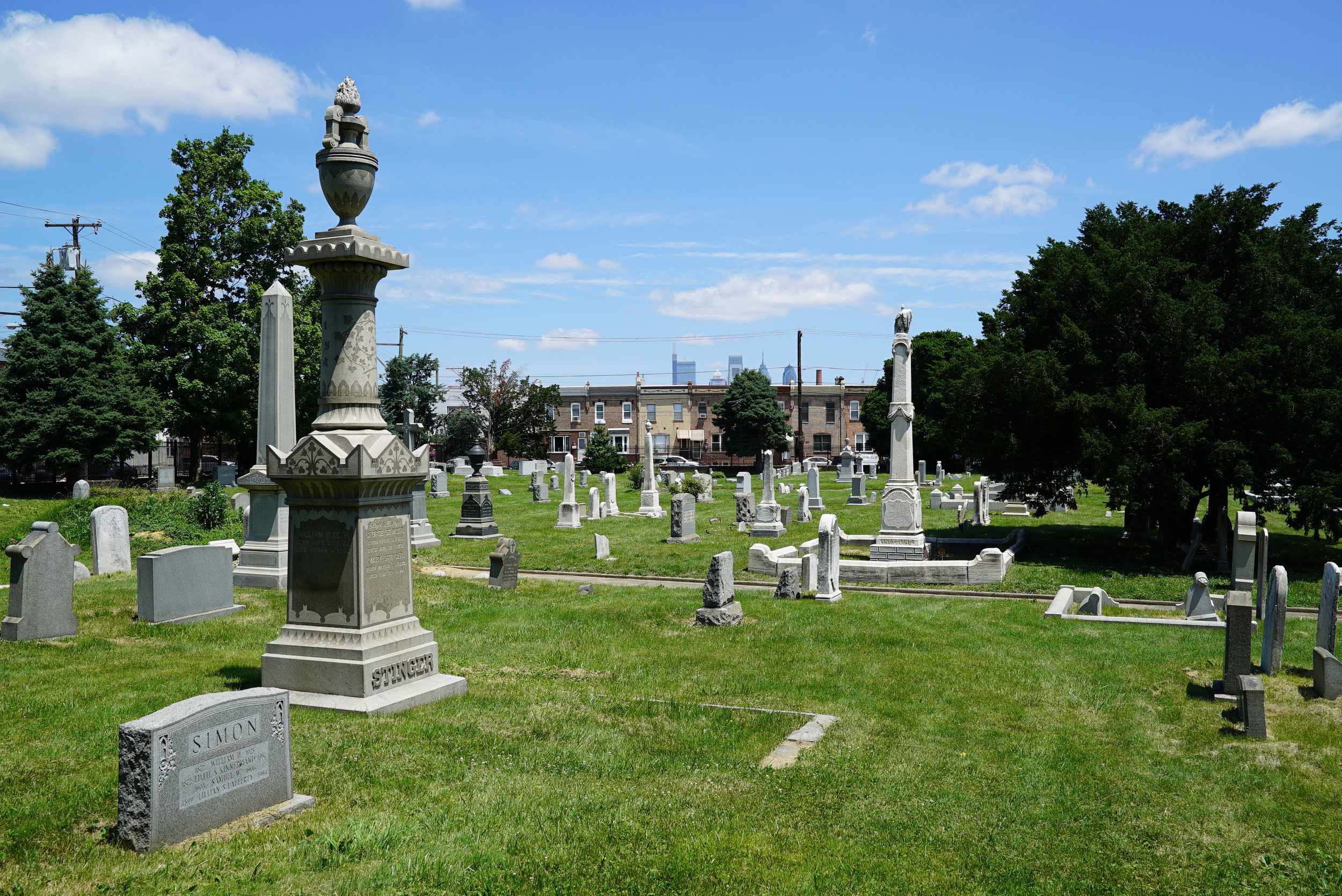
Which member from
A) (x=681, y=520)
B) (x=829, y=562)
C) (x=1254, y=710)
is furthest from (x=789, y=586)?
(x=681, y=520)

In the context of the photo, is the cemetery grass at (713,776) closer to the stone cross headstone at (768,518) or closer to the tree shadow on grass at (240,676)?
the tree shadow on grass at (240,676)

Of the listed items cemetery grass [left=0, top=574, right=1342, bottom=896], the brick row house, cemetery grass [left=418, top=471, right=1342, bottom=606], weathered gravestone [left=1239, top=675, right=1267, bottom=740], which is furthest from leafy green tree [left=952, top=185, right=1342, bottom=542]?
the brick row house

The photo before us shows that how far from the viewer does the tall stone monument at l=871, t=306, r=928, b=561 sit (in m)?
19.1

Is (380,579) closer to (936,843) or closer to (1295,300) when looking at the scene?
(936,843)

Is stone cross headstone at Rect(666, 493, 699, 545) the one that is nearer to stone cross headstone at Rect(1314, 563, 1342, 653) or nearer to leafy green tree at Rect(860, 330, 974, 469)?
stone cross headstone at Rect(1314, 563, 1342, 653)

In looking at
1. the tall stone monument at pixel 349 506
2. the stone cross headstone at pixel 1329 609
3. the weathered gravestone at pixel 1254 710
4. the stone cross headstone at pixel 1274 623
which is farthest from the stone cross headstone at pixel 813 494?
the tall stone monument at pixel 349 506

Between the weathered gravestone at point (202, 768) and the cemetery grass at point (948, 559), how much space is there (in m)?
13.5

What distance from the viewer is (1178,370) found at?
18.6 m

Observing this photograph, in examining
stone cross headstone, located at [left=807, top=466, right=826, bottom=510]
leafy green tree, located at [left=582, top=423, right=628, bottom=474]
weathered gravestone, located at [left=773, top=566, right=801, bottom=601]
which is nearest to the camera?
weathered gravestone, located at [left=773, top=566, right=801, bottom=601]

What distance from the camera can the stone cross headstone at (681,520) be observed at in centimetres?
2373

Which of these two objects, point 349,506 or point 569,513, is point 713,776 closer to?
point 349,506

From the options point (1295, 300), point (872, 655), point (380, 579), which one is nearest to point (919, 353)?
point (1295, 300)

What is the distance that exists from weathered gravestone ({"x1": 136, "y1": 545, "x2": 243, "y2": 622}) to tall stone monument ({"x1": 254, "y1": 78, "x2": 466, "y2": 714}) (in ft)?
15.0

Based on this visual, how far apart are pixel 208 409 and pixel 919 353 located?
144 feet
